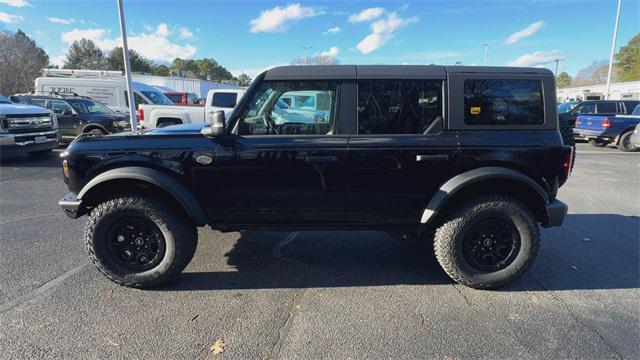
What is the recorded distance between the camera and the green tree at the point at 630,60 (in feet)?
188

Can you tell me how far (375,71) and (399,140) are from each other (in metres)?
0.62

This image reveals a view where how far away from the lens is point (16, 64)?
42.3 meters

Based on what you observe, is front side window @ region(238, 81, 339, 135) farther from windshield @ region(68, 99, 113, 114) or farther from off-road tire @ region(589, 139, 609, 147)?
off-road tire @ region(589, 139, 609, 147)

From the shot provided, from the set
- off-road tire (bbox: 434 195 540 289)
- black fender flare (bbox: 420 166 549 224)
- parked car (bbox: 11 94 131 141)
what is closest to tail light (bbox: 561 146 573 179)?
black fender flare (bbox: 420 166 549 224)

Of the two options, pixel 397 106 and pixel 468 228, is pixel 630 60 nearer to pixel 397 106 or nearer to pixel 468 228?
pixel 468 228

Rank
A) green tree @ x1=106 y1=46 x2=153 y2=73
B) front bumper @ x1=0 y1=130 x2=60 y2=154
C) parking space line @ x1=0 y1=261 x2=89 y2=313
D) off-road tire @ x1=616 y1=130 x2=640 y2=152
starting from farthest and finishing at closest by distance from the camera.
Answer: green tree @ x1=106 y1=46 x2=153 y2=73 < off-road tire @ x1=616 y1=130 x2=640 y2=152 < front bumper @ x1=0 y1=130 x2=60 y2=154 < parking space line @ x1=0 y1=261 x2=89 y2=313

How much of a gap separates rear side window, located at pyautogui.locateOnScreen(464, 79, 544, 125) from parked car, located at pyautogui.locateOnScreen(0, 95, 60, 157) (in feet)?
32.9

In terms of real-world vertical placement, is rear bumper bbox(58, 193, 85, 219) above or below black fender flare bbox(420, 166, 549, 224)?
below

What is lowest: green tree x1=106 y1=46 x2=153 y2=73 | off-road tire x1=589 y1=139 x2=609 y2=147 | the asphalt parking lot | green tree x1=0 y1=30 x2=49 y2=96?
the asphalt parking lot

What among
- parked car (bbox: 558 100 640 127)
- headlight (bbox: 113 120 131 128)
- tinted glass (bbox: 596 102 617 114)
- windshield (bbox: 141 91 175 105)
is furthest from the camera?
windshield (bbox: 141 91 175 105)

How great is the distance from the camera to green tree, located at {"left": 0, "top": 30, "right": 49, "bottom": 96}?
41.2 m

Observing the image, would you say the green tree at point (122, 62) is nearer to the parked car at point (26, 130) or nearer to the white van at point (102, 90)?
the white van at point (102, 90)

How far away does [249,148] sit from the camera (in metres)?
3.16

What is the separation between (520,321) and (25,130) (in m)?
10.8
